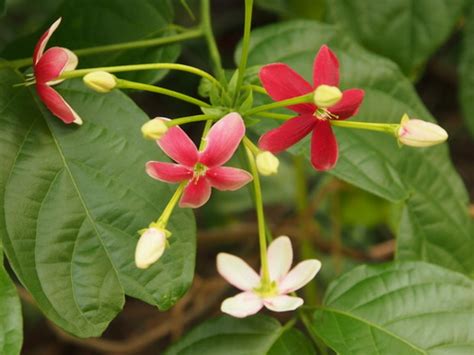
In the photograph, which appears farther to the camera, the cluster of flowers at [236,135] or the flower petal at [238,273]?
the flower petal at [238,273]

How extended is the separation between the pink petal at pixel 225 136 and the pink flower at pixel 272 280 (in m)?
0.17

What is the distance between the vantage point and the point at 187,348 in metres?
0.93

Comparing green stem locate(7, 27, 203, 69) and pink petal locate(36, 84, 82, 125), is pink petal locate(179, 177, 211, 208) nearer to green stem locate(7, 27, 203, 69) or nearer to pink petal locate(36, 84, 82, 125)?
pink petal locate(36, 84, 82, 125)

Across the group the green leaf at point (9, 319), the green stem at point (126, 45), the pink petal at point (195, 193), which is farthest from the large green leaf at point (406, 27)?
the green leaf at point (9, 319)

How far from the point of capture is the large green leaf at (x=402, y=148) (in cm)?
108

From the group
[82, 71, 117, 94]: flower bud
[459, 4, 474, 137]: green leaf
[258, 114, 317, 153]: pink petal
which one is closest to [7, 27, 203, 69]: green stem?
[82, 71, 117, 94]: flower bud

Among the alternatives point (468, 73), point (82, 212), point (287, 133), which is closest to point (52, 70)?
point (82, 212)

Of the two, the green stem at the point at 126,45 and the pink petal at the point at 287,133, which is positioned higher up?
the green stem at the point at 126,45

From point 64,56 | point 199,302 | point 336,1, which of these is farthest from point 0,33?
point 64,56

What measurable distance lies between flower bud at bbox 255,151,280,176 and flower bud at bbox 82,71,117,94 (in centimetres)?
17

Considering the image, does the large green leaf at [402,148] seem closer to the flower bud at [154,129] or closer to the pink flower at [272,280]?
the pink flower at [272,280]

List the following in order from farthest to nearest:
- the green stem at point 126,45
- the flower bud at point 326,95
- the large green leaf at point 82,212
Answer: the green stem at point 126,45 → the large green leaf at point 82,212 → the flower bud at point 326,95

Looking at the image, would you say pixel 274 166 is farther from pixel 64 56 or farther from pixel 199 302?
pixel 199 302

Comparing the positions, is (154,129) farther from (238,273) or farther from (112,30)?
(112,30)
